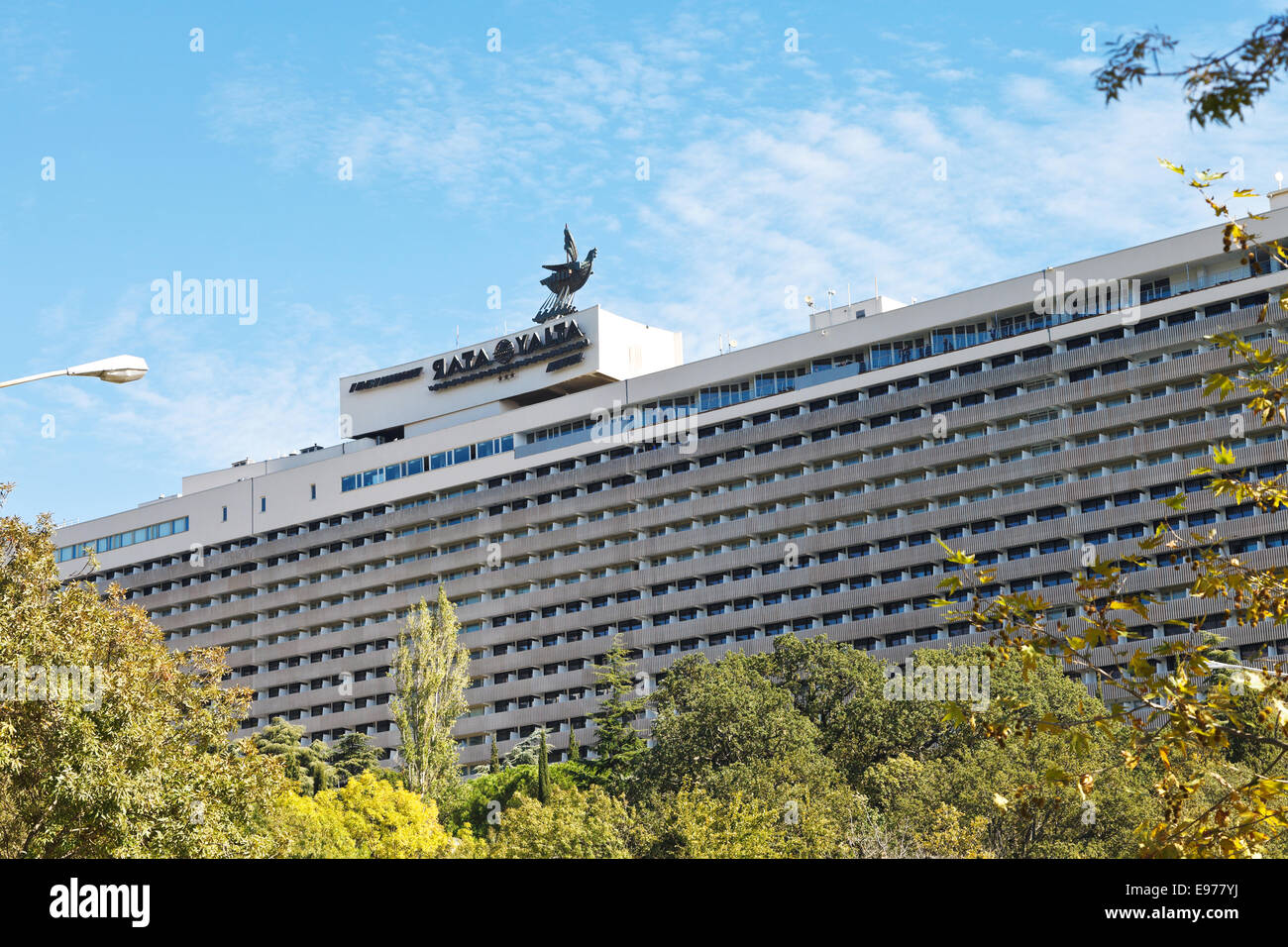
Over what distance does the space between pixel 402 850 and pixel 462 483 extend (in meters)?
72.9

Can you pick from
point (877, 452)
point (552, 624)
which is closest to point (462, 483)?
point (552, 624)

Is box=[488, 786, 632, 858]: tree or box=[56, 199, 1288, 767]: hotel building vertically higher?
box=[56, 199, 1288, 767]: hotel building

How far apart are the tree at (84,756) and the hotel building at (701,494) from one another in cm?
6158

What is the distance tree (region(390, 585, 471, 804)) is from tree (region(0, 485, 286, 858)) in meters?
54.9

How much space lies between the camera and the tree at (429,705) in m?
90.2

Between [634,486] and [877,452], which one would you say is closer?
[877,452]

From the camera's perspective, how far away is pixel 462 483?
436ft

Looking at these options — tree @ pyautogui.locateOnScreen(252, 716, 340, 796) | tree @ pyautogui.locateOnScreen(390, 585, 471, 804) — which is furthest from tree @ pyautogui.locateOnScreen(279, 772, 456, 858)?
tree @ pyautogui.locateOnScreen(252, 716, 340, 796)

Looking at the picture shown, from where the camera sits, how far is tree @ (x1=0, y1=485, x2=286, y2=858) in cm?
2839

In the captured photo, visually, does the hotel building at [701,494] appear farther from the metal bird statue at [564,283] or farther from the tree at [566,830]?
the tree at [566,830]

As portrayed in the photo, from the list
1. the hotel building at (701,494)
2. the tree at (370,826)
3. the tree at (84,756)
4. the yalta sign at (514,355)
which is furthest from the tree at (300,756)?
the tree at (84,756)

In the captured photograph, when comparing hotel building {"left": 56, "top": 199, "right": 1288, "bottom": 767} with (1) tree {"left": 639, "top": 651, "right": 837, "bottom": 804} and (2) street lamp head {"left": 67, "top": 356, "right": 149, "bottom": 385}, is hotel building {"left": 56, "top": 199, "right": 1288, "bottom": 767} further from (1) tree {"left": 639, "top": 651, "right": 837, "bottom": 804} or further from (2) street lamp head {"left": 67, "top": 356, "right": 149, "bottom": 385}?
(2) street lamp head {"left": 67, "top": 356, "right": 149, "bottom": 385}

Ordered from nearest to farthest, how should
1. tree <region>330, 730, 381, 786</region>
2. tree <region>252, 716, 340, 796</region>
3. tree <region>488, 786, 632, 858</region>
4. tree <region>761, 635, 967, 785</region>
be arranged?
tree <region>488, 786, 632, 858</region>, tree <region>761, 635, 967, 785</region>, tree <region>252, 716, 340, 796</region>, tree <region>330, 730, 381, 786</region>
